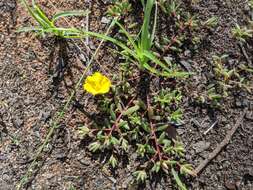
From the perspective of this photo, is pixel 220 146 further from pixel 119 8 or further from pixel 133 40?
pixel 119 8

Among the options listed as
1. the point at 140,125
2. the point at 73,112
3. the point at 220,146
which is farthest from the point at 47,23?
the point at 220,146

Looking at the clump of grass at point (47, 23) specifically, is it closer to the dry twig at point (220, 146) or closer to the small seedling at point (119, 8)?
the small seedling at point (119, 8)

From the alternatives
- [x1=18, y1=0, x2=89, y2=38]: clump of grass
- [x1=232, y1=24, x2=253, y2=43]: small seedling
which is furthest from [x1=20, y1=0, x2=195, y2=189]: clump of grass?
[x1=232, y1=24, x2=253, y2=43]: small seedling

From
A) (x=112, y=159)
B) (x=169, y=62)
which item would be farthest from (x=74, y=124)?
(x=169, y=62)

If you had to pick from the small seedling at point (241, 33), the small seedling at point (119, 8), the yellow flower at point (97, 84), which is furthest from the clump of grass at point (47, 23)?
the small seedling at point (241, 33)

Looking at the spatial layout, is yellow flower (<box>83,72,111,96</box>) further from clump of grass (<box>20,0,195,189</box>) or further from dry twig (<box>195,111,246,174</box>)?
dry twig (<box>195,111,246,174</box>)

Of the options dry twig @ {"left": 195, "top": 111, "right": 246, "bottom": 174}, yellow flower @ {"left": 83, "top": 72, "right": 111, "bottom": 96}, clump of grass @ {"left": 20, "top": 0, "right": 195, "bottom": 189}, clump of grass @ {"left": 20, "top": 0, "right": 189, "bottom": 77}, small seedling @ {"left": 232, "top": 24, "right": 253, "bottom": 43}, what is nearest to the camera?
clump of grass @ {"left": 20, "top": 0, "right": 189, "bottom": 77}

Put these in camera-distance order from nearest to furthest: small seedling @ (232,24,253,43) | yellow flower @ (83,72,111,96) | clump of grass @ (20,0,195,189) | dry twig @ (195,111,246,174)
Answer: yellow flower @ (83,72,111,96), clump of grass @ (20,0,195,189), dry twig @ (195,111,246,174), small seedling @ (232,24,253,43)
